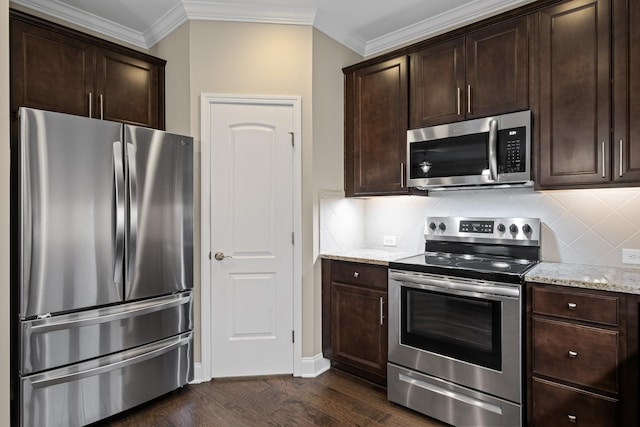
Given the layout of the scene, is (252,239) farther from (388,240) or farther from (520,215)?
(520,215)

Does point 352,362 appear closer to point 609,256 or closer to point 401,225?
point 401,225

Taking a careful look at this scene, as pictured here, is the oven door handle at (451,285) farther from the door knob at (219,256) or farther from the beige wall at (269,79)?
the door knob at (219,256)

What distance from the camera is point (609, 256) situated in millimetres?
2215

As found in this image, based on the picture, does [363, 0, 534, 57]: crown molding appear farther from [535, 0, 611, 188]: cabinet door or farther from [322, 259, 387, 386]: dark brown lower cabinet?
[322, 259, 387, 386]: dark brown lower cabinet

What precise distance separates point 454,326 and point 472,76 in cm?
165

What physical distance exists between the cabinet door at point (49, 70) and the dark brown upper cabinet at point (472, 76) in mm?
2394

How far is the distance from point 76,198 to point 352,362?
7.03 ft

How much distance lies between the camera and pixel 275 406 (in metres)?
2.38

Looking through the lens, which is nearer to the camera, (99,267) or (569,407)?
(569,407)

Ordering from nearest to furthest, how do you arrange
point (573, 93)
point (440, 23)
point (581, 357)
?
point (581, 357) < point (573, 93) < point (440, 23)

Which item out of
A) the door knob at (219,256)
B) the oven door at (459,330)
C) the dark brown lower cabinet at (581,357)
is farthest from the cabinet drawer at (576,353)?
the door knob at (219,256)

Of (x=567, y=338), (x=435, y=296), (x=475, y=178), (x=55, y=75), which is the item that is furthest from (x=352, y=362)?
(x=55, y=75)

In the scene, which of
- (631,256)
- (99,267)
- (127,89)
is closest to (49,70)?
(127,89)

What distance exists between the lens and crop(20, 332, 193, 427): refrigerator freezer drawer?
1917 millimetres
